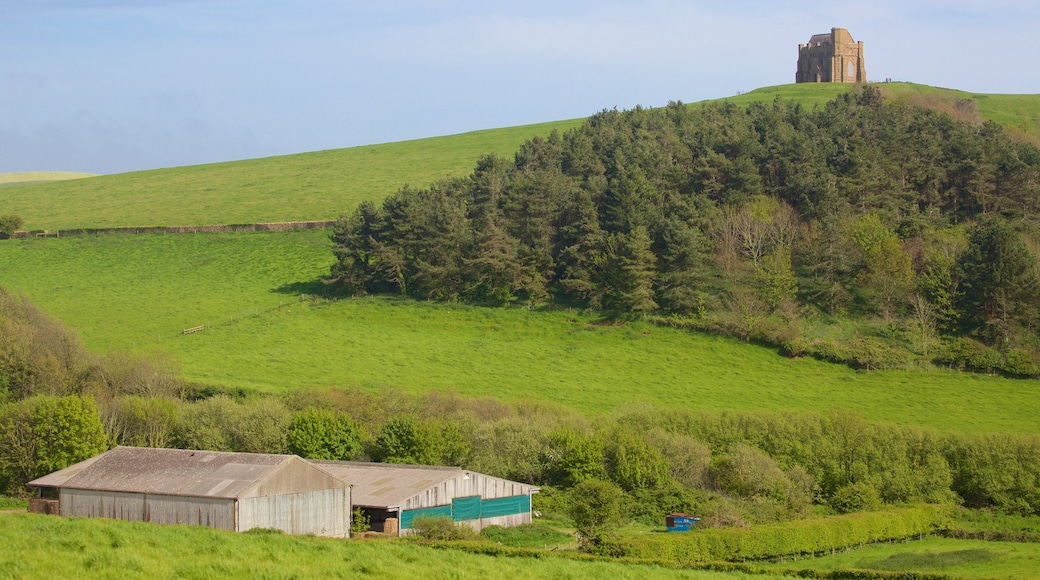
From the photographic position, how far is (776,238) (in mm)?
81688

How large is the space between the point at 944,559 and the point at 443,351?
142ft

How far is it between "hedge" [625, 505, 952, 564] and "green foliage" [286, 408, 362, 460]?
21613mm

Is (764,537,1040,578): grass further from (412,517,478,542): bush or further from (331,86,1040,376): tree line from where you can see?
(331,86,1040,376): tree line

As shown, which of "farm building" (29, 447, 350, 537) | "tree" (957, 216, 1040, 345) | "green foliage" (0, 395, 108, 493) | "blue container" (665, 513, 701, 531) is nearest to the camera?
"farm building" (29, 447, 350, 537)

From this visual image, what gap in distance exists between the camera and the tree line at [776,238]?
70.1 meters

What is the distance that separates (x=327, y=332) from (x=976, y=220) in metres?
49.0

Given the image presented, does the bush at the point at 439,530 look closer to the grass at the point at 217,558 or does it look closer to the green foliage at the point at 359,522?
the green foliage at the point at 359,522

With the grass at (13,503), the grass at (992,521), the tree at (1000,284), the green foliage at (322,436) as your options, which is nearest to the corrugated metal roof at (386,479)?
the green foliage at (322,436)

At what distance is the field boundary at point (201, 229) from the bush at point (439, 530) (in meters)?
73.6

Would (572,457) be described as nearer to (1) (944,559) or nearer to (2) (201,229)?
(1) (944,559)

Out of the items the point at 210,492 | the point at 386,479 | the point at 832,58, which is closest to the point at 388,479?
the point at 386,479

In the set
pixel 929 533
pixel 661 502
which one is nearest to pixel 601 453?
pixel 661 502

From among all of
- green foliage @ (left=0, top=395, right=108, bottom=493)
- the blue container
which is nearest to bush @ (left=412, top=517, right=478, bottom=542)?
the blue container

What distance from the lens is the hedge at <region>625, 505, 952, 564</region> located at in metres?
34.6
